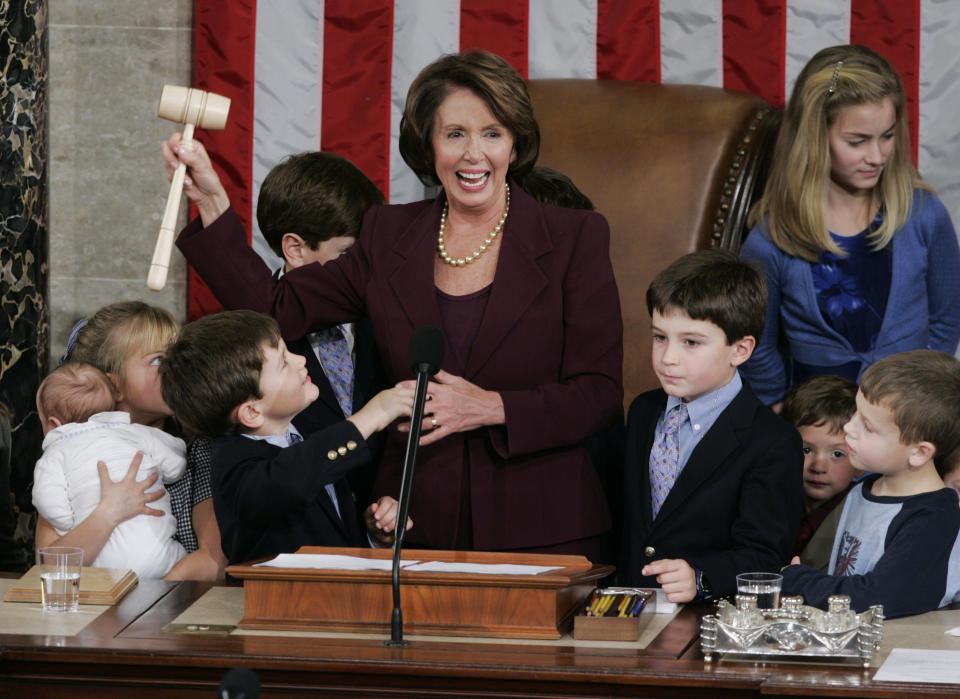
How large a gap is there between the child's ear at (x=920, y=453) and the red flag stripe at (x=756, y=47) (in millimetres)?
2279

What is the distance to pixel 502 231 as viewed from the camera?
11.0ft

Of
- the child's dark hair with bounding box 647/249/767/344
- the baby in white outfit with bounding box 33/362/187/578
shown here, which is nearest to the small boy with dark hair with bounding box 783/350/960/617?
the child's dark hair with bounding box 647/249/767/344

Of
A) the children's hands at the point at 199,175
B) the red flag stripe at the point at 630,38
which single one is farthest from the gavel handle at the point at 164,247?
the red flag stripe at the point at 630,38

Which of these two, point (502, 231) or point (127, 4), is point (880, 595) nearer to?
point (502, 231)

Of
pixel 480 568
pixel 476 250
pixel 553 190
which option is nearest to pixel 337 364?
pixel 476 250

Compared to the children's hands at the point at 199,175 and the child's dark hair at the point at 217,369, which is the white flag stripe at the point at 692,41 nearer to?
the children's hands at the point at 199,175

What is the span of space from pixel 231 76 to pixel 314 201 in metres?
1.47

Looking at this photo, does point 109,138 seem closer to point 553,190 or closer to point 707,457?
point 553,190

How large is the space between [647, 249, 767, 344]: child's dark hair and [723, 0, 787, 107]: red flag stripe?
1.76m

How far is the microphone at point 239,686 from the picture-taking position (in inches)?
64.6

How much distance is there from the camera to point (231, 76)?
16.8ft

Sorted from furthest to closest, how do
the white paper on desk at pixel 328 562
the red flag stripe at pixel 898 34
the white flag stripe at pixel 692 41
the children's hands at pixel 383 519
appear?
1. the white flag stripe at pixel 692 41
2. the red flag stripe at pixel 898 34
3. the children's hands at pixel 383 519
4. the white paper on desk at pixel 328 562

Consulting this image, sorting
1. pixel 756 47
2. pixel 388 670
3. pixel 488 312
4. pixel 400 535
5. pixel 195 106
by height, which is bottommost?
pixel 388 670

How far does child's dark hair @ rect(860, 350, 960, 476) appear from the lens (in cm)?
298
